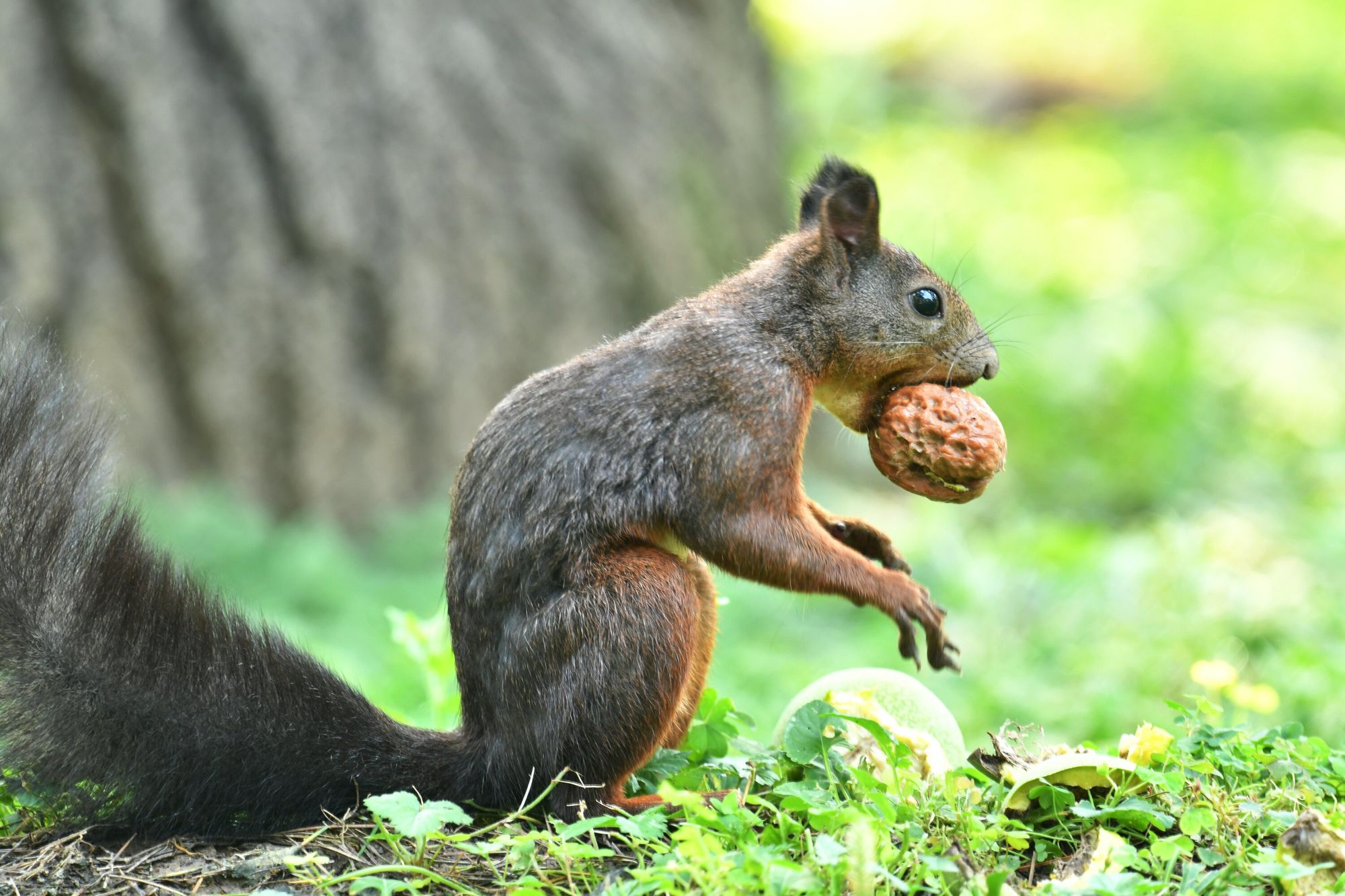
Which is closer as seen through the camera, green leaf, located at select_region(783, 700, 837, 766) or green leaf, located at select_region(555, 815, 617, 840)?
green leaf, located at select_region(555, 815, 617, 840)

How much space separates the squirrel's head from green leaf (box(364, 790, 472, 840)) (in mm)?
1044

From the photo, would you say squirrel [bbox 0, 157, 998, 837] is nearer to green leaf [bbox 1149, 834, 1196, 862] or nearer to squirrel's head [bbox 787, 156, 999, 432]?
squirrel's head [bbox 787, 156, 999, 432]

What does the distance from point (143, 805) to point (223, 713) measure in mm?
197

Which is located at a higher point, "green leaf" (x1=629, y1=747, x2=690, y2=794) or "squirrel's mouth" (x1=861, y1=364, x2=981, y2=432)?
"squirrel's mouth" (x1=861, y1=364, x2=981, y2=432)

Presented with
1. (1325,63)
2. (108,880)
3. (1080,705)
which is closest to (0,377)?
(108,880)

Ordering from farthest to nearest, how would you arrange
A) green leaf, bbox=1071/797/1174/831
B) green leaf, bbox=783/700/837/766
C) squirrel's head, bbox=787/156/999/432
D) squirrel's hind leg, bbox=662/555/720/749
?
squirrel's head, bbox=787/156/999/432 < squirrel's hind leg, bbox=662/555/720/749 < green leaf, bbox=783/700/837/766 < green leaf, bbox=1071/797/1174/831

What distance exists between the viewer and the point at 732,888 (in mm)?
1934

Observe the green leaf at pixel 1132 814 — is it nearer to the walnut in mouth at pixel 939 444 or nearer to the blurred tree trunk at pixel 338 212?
the walnut in mouth at pixel 939 444

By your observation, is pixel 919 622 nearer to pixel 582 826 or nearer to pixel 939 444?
pixel 939 444

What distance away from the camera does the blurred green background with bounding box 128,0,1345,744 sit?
15.2 feet

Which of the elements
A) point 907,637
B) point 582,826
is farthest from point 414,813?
point 907,637

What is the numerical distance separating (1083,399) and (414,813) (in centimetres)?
612

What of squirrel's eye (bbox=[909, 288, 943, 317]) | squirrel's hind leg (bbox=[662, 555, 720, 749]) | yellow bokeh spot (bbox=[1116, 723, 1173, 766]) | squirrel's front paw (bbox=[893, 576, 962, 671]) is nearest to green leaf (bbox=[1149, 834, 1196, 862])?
yellow bokeh spot (bbox=[1116, 723, 1173, 766])

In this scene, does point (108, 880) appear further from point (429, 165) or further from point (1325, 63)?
point (1325, 63)
